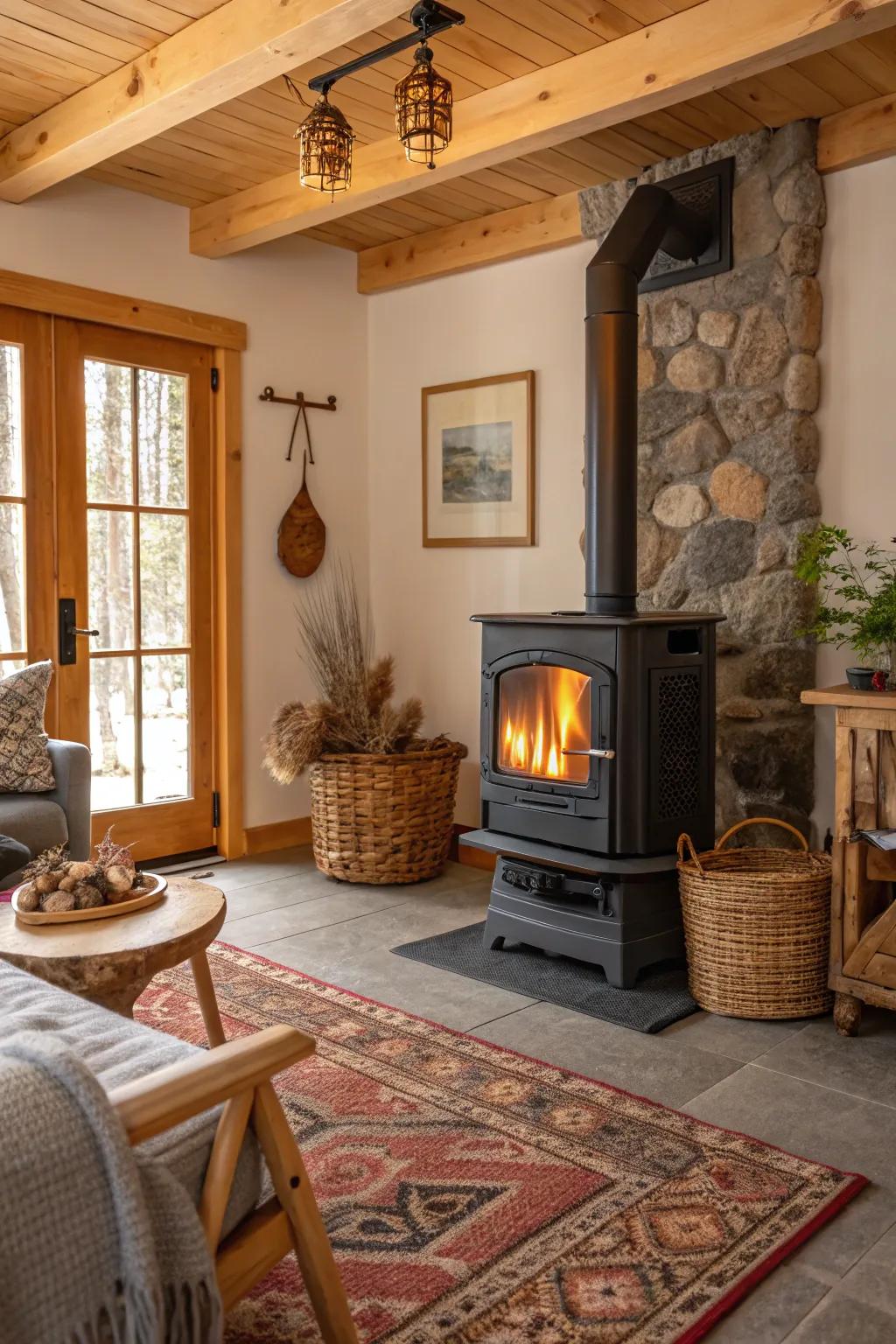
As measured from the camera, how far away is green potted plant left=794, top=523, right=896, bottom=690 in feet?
9.71

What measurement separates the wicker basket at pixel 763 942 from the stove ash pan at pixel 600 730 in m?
0.31

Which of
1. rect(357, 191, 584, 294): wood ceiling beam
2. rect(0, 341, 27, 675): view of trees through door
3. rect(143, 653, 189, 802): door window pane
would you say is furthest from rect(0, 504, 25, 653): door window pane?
rect(357, 191, 584, 294): wood ceiling beam

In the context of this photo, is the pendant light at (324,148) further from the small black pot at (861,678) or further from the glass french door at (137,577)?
the small black pot at (861,678)

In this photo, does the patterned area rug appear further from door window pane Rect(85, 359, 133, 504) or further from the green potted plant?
door window pane Rect(85, 359, 133, 504)

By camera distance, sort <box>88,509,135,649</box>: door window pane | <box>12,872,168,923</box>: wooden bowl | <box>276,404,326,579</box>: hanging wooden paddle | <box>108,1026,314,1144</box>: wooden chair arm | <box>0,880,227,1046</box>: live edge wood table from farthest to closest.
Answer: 1. <box>276,404,326,579</box>: hanging wooden paddle
2. <box>88,509,135,649</box>: door window pane
3. <box>12,872,168,923</box>: wooden bowl
4. <box>0,880,227,1046</box>: live edge wood table
5. <box>108,1026,314,1144</box>: wooden chair arm

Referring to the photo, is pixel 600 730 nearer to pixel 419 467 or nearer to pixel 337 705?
pixel 337 705

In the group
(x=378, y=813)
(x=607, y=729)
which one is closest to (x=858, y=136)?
(x=607, y=729)

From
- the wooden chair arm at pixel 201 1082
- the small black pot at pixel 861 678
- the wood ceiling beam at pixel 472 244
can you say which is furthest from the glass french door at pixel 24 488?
the wooden chair arm at pixel 201 1082

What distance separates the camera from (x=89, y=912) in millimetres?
2271

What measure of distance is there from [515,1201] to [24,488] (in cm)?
306

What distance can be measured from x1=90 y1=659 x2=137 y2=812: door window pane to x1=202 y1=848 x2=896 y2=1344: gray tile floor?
644 mm

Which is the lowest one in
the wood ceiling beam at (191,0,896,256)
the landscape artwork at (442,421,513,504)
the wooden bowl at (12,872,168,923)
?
the wooden bowl at (12,872,168,923)

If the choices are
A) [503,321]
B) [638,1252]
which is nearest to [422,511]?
[503,321]

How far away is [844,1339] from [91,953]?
1.39 meters
